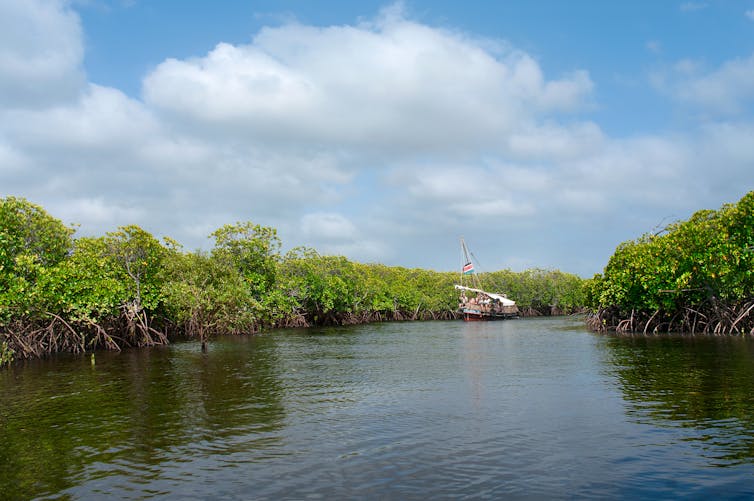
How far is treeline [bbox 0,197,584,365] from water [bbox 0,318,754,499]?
6.24 m

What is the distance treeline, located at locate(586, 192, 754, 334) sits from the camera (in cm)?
3769

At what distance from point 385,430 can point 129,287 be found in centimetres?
3338

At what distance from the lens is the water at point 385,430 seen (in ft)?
36.0

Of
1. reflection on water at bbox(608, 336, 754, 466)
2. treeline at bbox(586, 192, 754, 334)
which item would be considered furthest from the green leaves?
reflection on water at bbox(608, 336, 754, 466)

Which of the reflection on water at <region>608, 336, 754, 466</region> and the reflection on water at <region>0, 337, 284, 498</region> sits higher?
the reflection on water at <region>0, 337, 284, 498</region>

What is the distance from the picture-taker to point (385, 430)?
15203 mm

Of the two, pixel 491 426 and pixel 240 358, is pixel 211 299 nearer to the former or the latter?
pixel 240 358

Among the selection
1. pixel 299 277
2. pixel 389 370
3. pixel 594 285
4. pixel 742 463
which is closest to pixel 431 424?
pixel 742 463

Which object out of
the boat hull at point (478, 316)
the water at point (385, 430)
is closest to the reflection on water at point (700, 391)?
the water at point (385, 430)

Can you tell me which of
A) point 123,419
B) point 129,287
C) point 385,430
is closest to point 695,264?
point 385,430

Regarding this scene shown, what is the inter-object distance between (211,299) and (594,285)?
38156 mm

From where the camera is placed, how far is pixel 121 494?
10773 mm

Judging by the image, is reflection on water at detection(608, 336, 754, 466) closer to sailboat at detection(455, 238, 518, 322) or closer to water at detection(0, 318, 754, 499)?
water at detection(0, 318, 754, 499)

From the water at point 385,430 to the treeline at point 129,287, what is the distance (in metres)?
6.24
